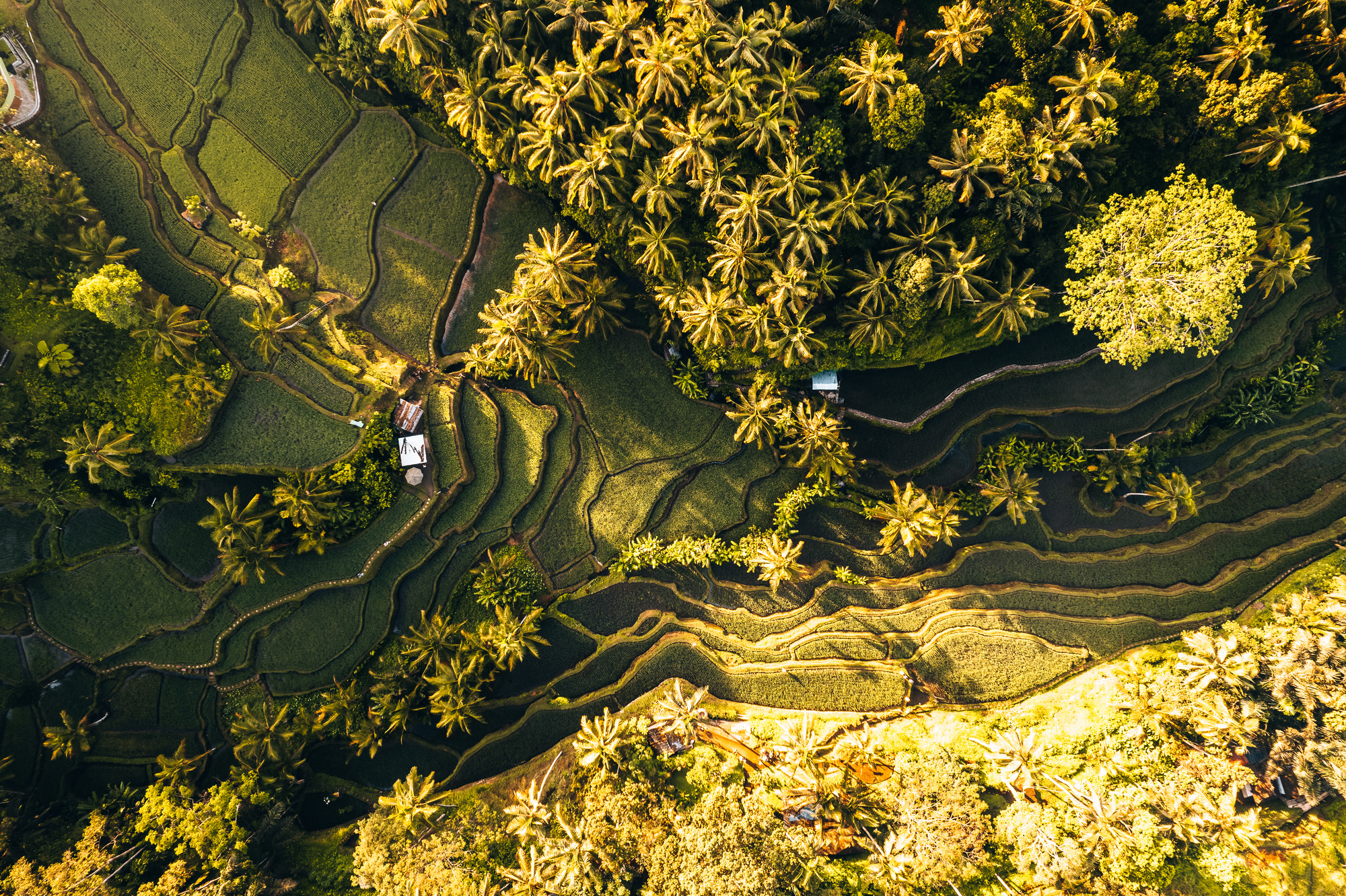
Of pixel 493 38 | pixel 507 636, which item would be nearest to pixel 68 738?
pixel 507 636

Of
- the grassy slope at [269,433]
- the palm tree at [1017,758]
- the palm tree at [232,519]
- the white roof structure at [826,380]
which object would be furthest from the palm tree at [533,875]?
the white roof structure at [826,380]

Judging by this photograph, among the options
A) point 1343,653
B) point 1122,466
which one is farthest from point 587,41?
point 1343,653

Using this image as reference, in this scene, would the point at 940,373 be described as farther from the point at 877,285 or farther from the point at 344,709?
the point at 344,709

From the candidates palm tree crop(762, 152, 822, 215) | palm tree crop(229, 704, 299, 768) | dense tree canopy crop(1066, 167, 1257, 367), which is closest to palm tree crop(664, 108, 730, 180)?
palm tree crop(762, 152, 822, 215)

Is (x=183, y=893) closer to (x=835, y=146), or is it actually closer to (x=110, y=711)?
(x=110, y=711)

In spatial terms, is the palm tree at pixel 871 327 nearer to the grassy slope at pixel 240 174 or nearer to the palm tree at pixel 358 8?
the palm tree at pixel 358 8
